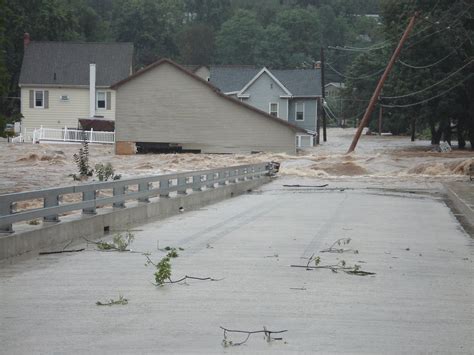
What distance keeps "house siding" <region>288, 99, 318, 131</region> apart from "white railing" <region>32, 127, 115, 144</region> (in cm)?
1880

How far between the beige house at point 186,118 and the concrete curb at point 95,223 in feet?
121

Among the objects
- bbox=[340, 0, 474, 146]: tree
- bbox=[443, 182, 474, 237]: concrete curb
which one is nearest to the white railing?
bbox=[340, 0, 474, 146]: tree

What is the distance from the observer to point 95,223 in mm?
17750

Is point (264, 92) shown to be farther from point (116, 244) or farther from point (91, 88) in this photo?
point (116, 244)

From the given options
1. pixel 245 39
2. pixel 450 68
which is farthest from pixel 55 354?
pixel 245 39

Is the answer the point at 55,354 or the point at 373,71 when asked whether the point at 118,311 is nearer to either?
the point at 55,354

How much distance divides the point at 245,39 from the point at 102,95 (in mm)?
87279

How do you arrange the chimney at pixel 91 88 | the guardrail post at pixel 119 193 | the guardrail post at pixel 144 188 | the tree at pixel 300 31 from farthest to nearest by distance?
the tree at pixel 300 31 < the chimney at pixel 91 88 < the guardrail post at pixel 144 188 < the guardrail post at pixel 119 193

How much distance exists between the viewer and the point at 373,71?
11488 centimetres

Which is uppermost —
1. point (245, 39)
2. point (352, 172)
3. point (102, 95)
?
point (245, 39)

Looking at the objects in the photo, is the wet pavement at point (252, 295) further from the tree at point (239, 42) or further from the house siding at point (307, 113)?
the tree at point (239, 42)

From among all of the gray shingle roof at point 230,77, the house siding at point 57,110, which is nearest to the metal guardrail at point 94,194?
the house siding at point 57,110

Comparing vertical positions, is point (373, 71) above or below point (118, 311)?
above

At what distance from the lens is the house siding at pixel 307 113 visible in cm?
8525
